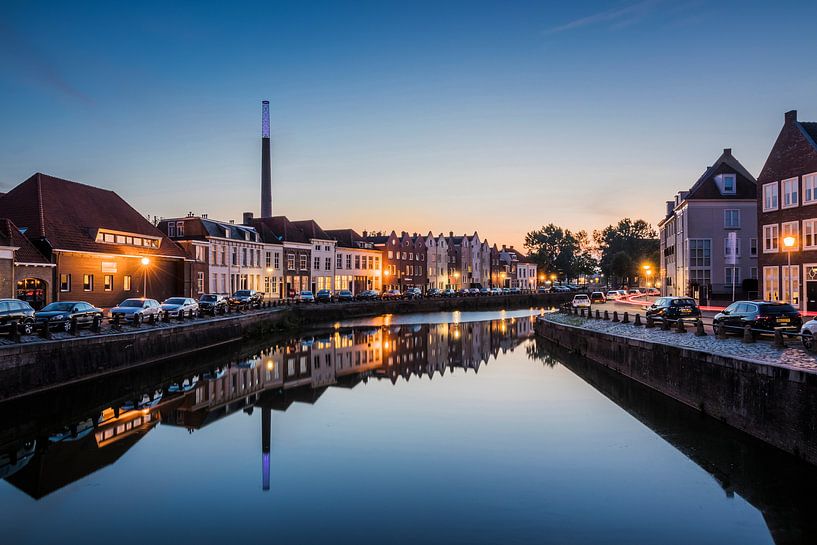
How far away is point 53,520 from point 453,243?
11599 cm

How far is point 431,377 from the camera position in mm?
33188

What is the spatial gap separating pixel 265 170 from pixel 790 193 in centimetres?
6760

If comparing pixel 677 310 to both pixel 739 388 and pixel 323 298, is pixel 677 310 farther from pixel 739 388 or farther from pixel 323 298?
pixel 323 298

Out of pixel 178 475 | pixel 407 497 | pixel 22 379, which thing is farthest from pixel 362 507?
pixel 22 379

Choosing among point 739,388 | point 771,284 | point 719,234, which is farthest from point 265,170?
point 739,388

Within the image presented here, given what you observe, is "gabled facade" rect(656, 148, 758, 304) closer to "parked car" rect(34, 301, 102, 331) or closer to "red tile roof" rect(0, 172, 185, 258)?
"red tile roof" rect(0, 172, 185, 258)

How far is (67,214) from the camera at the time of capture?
45469mm

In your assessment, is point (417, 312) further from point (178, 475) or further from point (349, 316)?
point (178, 475)

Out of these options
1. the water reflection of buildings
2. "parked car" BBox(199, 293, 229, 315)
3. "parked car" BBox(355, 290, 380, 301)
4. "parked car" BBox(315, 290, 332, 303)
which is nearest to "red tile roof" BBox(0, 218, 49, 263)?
"parked car" BBox(199, 293, 229, 315)

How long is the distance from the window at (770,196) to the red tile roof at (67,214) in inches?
1783

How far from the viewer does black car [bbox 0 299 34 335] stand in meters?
25.2

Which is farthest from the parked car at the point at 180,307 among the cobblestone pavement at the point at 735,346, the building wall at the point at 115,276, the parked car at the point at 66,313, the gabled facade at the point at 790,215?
the gabled facade at the point at 790,215

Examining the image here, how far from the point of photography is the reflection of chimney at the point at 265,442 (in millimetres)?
15977

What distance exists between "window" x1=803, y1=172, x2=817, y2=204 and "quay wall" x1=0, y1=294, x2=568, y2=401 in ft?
123
